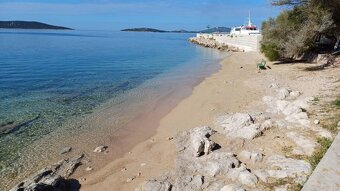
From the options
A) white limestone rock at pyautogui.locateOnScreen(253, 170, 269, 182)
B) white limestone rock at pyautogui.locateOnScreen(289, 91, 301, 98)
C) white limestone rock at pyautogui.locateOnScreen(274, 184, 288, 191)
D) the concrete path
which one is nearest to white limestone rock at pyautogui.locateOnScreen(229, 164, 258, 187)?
white limestone rock at pyautogui.locateOnScreen(253, 170, 269, 182)

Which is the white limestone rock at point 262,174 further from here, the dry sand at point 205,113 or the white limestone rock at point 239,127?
the white limestone rock at point 239,127

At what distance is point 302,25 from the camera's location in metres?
23.7

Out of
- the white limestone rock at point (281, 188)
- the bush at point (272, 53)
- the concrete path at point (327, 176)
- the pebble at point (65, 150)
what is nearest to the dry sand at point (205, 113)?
the pebble at point (65, 150)

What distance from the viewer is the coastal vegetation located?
72.6 ft

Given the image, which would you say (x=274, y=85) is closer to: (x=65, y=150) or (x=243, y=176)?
(x=243, y=176)

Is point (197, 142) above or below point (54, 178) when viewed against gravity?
above

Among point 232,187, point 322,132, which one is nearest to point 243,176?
point 232,187

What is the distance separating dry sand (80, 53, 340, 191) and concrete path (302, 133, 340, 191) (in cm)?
315

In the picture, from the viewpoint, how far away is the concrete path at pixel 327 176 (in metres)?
5.21

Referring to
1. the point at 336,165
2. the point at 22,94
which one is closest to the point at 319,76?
the point at 336,165

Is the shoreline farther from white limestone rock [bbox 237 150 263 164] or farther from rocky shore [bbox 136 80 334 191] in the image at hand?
white limestone rock [bbox 237 150 263 164]

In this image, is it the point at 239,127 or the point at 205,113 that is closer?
the point at 239,127

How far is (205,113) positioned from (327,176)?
9.15 m

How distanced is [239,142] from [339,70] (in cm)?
1412
